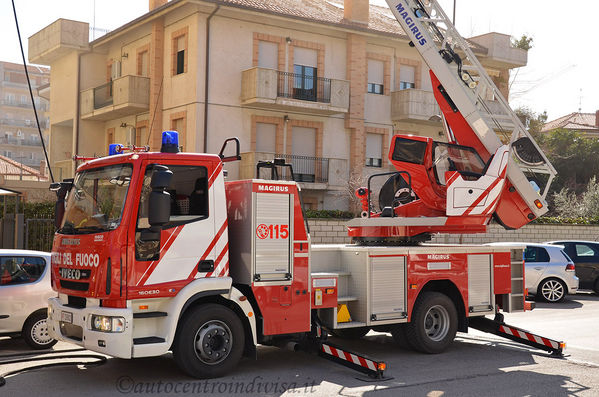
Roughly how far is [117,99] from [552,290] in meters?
18.7

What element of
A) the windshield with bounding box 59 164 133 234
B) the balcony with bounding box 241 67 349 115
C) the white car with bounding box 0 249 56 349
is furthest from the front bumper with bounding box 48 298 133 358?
the balcony with bounding box 241 67 349 115

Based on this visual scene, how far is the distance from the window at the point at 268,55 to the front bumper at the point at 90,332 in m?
20.0

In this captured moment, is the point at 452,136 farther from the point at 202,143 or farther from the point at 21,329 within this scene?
the point at 202,143

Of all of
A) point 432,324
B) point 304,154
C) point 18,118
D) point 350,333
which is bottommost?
point 350,333

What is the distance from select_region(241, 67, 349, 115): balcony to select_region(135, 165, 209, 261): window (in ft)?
59.5

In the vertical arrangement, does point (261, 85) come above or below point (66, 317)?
above

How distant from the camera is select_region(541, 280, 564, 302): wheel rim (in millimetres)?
18047

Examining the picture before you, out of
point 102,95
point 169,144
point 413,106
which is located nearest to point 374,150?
point 413,106

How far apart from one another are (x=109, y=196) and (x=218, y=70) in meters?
18.9

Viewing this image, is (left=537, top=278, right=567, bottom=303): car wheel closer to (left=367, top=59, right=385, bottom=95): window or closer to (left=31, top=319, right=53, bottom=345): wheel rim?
(left=31, top=319, right=53, bottom=345): wheel rim

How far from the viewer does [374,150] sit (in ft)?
99.9

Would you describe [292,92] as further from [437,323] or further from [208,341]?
[208,341]

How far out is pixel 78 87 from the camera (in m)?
32.8

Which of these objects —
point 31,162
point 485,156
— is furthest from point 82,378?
point 31,162
